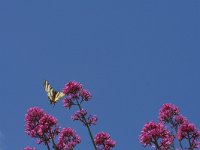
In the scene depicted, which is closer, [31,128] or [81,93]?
[31,128]

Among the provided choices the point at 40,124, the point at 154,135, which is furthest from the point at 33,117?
the point at 154,135

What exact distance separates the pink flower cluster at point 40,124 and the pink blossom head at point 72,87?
4289 mm

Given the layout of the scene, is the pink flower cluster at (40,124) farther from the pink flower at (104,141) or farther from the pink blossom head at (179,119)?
the pink blossom head at (179,119)

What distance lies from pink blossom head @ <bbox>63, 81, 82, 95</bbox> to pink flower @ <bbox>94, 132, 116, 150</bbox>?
2948 millimetres

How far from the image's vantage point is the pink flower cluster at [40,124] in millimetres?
24344

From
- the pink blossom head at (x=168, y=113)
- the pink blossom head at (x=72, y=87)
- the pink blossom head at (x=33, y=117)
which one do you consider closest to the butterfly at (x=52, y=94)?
the pink blossom head at (x=72, y=87)

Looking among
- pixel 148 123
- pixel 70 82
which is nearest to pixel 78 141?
pixel 70 82

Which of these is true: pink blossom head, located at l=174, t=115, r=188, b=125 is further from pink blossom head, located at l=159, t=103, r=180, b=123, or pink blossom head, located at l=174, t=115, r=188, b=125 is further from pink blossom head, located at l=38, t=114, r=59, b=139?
pink blossom head, located at l=38, t=114, r=59, b=139

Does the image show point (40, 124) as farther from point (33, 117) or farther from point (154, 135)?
point (154, 135)

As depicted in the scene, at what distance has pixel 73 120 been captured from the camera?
1143 inches

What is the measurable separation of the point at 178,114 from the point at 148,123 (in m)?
8.84

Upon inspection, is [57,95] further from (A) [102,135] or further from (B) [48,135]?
(B) [48,135]

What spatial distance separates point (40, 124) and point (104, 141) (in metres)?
5.09

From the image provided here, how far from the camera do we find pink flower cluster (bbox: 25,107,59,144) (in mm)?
24344
